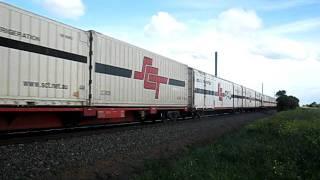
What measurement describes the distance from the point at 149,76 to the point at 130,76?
8.21 feet

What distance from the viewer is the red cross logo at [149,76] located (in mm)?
20422

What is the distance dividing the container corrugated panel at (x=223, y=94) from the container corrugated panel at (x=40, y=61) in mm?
22951

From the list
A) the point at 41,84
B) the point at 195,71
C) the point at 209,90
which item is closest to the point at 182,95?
the point at 195,71

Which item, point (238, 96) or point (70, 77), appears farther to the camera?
point (238, 96)

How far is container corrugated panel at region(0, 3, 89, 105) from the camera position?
11.6 meters

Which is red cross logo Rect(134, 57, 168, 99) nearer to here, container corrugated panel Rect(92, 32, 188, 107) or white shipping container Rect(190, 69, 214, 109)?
container corrugated panel Rect(92, 32, 188, 107)

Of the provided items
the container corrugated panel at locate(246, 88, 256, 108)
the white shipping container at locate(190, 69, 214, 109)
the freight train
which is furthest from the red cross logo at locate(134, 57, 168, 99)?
the container corrugated panel at locate(246, 88, 256, 108)

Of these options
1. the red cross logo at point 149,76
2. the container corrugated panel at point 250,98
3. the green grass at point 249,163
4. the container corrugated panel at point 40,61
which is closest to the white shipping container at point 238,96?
the container corrugated panel at point 250,98

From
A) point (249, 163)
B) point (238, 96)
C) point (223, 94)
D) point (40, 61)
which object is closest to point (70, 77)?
point (40, 61)

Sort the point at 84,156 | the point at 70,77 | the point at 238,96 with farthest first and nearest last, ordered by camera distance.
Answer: the point at 238,96 → the point at 70,77 → the point at 84,156

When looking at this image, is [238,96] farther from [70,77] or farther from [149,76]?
[70,77]

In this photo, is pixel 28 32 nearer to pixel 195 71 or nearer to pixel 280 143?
pixel 280 143

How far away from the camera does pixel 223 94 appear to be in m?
39.8

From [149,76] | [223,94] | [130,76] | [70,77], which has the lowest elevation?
[70,77]
